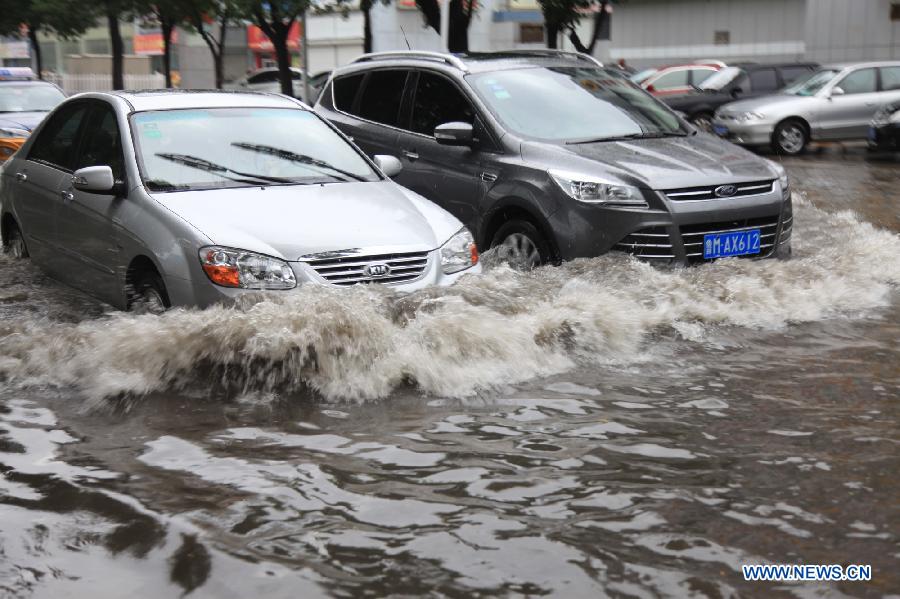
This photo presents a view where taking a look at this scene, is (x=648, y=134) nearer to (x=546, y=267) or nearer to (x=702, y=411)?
(x=546, y=267)

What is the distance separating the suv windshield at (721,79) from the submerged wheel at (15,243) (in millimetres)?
19571

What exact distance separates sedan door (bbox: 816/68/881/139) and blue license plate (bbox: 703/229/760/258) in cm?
1402

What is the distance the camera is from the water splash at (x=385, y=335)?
5.72 meters

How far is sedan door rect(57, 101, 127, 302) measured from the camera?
265 inches

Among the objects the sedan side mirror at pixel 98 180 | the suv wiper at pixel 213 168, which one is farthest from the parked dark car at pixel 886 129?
the sedan side mirror at pixel 98 180

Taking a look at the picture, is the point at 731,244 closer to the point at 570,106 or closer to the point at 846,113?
the point at 570,106

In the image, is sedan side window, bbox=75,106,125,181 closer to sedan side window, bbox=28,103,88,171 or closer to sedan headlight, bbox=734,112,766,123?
sedan side window, bbox=28,103,88,171

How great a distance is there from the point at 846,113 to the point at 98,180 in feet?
56.2

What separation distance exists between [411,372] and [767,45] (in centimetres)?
3928

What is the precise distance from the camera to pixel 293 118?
7.71m

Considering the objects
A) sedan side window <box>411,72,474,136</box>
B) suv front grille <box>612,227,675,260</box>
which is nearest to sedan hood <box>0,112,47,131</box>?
sedan side window <box>411,72,474,136</box>

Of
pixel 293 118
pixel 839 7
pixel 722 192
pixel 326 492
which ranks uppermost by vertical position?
pixel 839 7

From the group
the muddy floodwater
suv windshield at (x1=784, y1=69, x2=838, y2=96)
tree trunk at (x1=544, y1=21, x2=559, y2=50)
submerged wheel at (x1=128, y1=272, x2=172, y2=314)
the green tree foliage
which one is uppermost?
the green tree foliage

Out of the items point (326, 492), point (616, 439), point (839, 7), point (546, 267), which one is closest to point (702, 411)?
point (616, 439)
